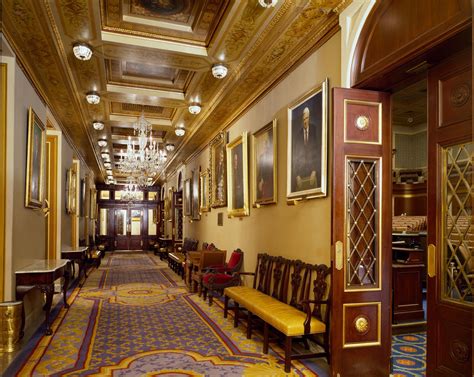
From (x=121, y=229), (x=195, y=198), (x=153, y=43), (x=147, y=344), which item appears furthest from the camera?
(x=121, y=229)

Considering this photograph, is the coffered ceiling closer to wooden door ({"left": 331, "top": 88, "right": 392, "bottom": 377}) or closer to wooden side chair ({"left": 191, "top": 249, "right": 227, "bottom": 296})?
wooden door ({"left": 331, "top": 88, "right": 392, "bottom": 377})

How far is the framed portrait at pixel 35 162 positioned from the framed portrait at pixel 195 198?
5.36 metres

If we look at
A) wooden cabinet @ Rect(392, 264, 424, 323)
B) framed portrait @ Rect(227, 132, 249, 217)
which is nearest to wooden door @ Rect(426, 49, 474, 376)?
wooden cabinet @ Rect(392, 264, 424, 323)

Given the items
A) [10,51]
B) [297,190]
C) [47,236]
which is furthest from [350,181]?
[47,236]

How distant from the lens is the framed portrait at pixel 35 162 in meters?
5.23

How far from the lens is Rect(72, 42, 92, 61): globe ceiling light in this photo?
4.95 m

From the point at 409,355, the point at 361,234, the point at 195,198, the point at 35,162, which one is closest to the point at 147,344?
the point at 361,234

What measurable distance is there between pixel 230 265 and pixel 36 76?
14.5 feet

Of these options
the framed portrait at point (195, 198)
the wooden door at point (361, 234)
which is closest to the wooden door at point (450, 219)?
the wooden door at point (361, 234)

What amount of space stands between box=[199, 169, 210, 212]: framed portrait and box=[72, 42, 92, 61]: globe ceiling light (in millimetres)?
5006

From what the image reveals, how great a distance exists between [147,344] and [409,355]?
295cm

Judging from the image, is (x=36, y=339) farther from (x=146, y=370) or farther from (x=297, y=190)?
(x=297, y=190)

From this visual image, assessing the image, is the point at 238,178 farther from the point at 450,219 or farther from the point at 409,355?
the point at 450,219

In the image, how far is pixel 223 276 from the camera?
678 cm
